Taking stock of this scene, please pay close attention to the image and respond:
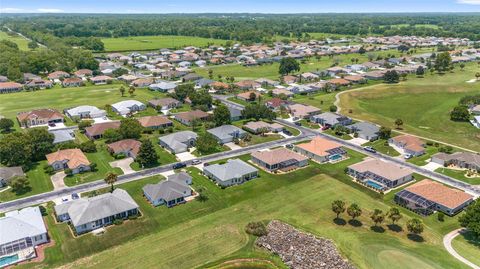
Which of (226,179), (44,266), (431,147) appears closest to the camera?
(44,266)

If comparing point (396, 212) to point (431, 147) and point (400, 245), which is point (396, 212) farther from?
point (431, 147)

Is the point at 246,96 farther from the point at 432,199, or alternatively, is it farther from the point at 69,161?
the point at 432,199

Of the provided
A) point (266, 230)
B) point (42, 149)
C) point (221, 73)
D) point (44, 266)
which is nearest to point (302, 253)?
point (266, 230)

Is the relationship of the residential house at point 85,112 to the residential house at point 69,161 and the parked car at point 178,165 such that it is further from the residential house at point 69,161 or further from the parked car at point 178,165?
the parked car at point 178,165

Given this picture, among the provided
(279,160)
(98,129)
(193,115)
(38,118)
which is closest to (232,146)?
(279,160)

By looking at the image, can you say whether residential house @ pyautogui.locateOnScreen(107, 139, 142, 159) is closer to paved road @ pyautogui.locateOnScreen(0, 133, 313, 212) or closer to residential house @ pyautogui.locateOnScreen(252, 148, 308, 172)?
paved road @ pyautogui.locateOnScreen(0, 133, 313, 212)

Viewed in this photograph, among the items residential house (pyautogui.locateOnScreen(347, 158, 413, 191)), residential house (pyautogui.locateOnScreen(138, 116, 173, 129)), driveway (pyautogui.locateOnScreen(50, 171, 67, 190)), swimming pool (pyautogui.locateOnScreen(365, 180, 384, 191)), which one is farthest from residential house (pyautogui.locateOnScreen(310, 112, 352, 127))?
driveway (pyautogui.locateOnScreen(50, 171, 67, 190))

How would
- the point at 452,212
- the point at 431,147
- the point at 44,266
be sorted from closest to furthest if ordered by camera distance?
1. the point at 44,266
2. the point at 452,212
3. the point at 431,147

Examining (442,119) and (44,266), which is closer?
(44,266)

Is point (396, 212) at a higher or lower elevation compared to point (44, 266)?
higher
